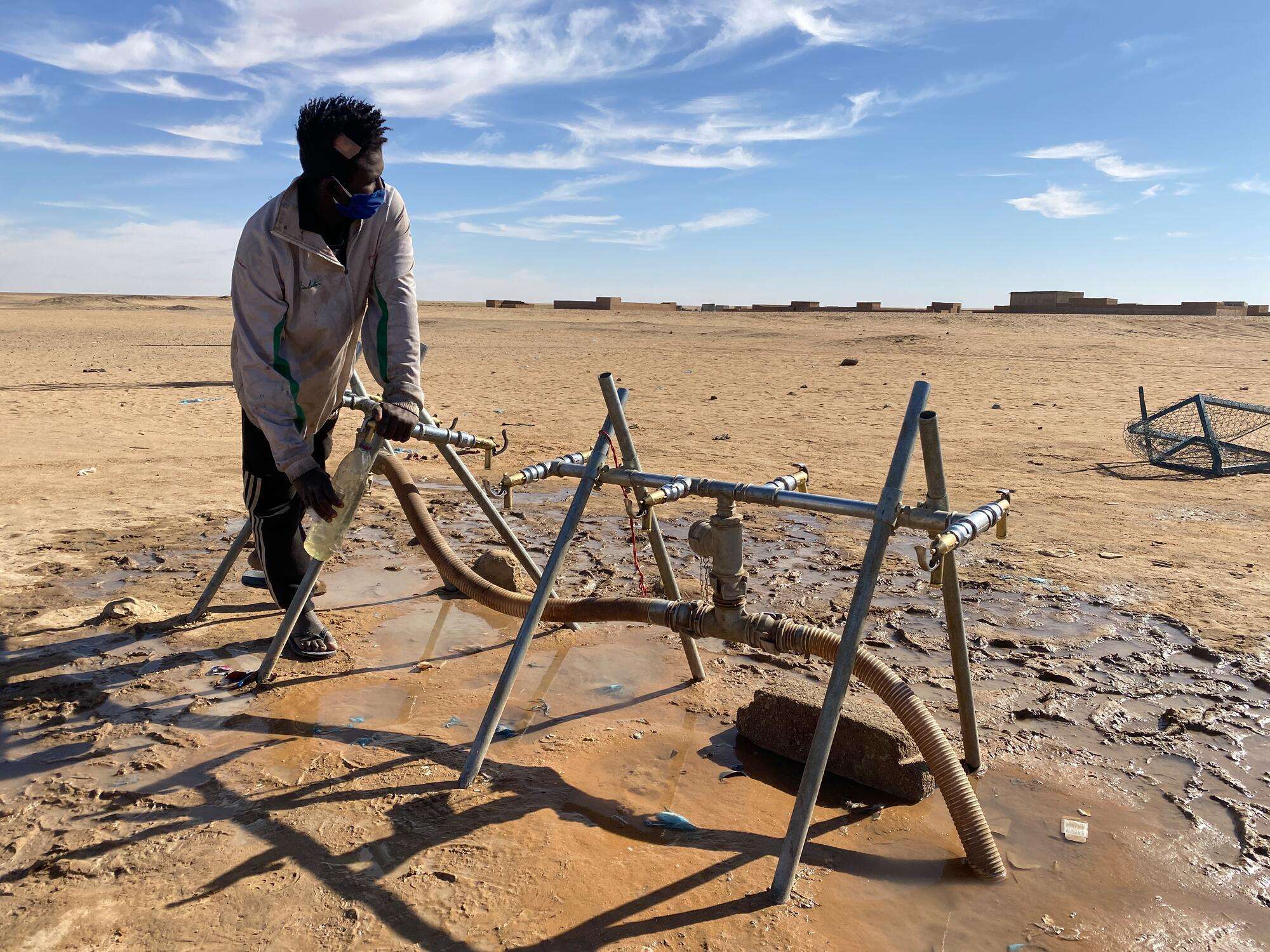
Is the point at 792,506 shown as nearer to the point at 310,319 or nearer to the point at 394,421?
the point at 394,421

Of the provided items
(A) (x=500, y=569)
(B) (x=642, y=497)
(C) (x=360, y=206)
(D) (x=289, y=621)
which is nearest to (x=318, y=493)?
(D) (x=289, y=621)

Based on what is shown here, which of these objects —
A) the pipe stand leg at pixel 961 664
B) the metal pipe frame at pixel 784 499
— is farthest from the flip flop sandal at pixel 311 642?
the pipe stand leg at pixel 961 664

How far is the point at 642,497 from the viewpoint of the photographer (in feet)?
9.25

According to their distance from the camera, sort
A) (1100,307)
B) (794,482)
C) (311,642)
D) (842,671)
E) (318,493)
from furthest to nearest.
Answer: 1. (1100,307)
2. (311,642)
3. (318,493)
4. (794,482)
5. (842,671)

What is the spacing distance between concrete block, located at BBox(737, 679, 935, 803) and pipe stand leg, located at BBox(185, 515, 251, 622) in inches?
88.3

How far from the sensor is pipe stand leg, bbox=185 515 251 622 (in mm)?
3926

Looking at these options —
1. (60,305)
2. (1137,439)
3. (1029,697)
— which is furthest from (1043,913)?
(60,305)

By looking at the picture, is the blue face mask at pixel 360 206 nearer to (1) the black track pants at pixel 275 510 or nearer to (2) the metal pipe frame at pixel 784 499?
(1) the black track pants at pixel 275 510

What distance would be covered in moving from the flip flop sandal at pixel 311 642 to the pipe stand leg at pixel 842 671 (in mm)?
2269

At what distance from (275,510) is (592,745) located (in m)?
1.63

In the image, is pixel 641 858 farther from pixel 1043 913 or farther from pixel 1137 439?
pixel 1137 439

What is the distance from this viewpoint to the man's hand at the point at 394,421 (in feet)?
Answer: 10.6

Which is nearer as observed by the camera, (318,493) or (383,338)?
(318,493)

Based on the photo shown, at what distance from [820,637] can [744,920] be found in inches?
30.4
